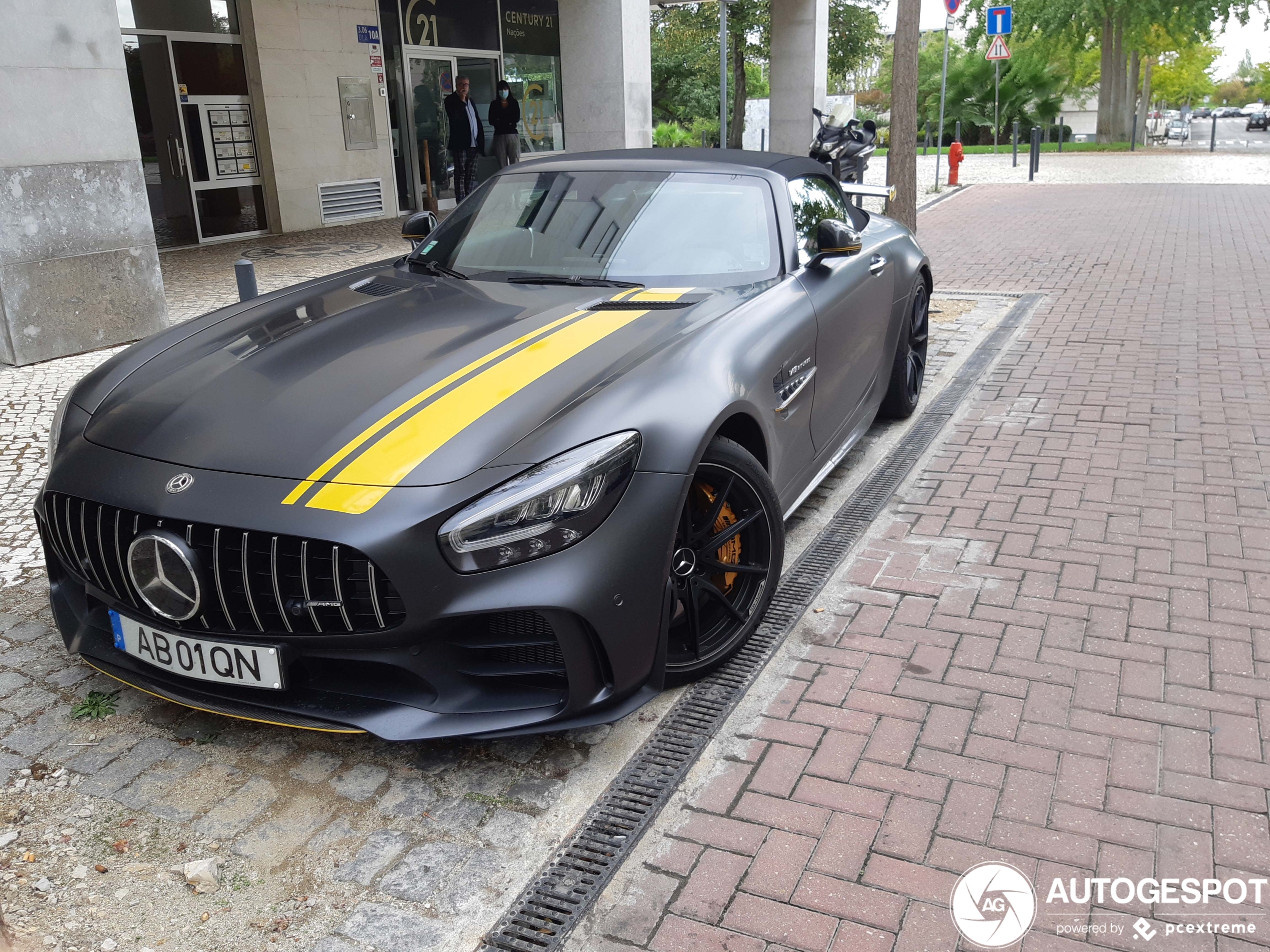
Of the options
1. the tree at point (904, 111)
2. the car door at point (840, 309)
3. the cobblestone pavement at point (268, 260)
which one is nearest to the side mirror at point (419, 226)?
the car door at point (840, 309)

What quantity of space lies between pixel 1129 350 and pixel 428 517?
622cm

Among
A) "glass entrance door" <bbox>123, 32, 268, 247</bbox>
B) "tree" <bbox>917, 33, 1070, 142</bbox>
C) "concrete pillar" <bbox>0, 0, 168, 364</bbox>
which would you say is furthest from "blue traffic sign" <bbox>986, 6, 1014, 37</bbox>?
"concrete pillar" <bbox>0, 0, 168, 364</bbox>

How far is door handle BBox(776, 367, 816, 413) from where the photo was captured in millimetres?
3473

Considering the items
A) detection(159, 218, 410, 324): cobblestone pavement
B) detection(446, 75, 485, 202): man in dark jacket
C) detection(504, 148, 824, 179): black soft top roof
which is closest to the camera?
detection(504, 148, 824, 179): black soft top roof

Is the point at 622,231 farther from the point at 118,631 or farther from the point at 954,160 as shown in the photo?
the point at 954,160

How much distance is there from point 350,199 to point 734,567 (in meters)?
13.1

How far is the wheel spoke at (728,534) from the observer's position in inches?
117

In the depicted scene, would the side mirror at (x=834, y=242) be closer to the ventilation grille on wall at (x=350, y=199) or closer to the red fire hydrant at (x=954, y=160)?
the ventilation grille on wall at (x=350, y=199)

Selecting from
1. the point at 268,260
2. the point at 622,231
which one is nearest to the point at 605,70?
the point at 268,260

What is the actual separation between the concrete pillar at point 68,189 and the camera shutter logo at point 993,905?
6.72m

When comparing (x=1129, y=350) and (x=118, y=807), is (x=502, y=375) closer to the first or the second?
(x=118, y=807)

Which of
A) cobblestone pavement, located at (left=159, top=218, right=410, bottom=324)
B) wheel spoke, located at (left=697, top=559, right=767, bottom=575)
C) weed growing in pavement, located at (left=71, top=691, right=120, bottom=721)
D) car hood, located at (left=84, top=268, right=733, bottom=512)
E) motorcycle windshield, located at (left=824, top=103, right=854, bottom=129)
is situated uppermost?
motorcycle windshield, located at (left=824, top=103, right=854, bottom=129)

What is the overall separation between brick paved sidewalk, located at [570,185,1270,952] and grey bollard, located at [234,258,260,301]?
3.62 metres

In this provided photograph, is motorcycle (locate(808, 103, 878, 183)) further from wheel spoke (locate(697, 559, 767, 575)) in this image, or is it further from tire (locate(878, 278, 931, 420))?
wheel spoke (locate(697, 559, 767, 575))
